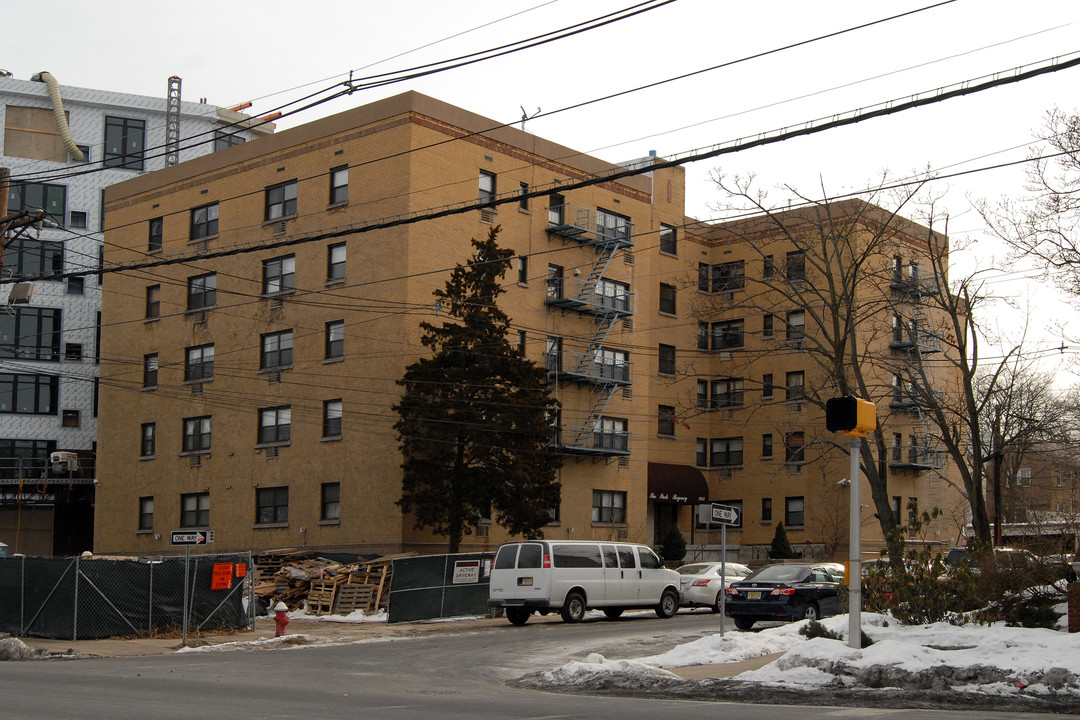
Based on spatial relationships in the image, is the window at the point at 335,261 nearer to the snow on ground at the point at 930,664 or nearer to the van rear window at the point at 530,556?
the van rear window at the point at 530,556

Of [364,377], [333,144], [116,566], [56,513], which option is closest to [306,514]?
[364,377]

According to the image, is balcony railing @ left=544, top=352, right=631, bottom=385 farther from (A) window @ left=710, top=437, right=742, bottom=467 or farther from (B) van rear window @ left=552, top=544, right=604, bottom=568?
(B) van rear window @ left=552, top=544, right=604, bottom=568

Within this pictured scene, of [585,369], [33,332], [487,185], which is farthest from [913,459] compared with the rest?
[33,332]

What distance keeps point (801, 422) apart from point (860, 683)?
1677 inches

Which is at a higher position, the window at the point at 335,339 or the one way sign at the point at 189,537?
the window at the point at 335,339

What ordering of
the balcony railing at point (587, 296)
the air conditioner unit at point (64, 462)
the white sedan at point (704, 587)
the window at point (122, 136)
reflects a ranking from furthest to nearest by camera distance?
the window at point (122, 136), the air conditioner unit at point (64, 462), the balcony railing at point (587, 296), the white sedan at point (704, 587)

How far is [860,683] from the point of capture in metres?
14.2

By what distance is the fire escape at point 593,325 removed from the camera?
153ft

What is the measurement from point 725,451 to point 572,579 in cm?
3194

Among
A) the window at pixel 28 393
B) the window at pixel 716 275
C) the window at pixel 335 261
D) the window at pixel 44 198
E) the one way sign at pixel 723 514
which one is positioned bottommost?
the one way sign at pixel 723 514

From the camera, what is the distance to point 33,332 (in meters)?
62.5

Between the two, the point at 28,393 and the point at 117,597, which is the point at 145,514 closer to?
the point at 28,393

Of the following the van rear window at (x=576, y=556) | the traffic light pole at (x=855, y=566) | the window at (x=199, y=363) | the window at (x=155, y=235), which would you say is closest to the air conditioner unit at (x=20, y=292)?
the van rear window at (x=576, y=556)

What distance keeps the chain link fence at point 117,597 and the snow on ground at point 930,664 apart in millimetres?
12650
